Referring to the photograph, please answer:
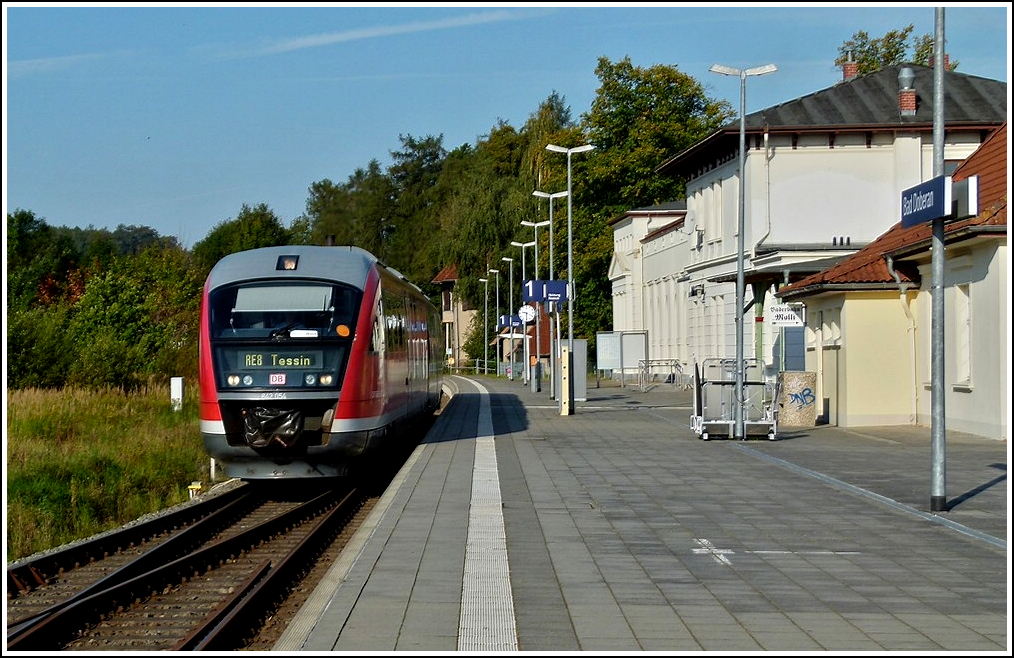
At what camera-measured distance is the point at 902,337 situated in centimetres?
2597

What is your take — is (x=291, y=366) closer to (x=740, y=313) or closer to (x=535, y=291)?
(x=740, y=313)

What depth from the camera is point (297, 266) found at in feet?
58.5

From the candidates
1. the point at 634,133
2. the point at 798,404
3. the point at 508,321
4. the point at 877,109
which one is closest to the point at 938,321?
the point at 798,404

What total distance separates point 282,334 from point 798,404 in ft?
44.4

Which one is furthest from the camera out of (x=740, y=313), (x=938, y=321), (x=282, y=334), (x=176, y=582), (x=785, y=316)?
(x=785, y=316)

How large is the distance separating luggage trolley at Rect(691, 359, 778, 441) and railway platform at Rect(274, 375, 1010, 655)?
3.62 meters

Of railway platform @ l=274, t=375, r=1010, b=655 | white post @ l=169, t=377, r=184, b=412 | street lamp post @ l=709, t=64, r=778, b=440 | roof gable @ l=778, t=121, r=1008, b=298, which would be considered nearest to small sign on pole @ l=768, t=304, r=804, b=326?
roof gable @ l=778, t=121, r=1008, b=298

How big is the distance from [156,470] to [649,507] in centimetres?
969

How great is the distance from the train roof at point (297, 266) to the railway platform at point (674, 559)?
9.28 ft

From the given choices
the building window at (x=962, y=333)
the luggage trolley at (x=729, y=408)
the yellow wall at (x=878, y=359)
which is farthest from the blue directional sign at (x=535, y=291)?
the building window at (x=962, y=333)

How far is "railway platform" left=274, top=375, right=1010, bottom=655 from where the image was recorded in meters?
7.24

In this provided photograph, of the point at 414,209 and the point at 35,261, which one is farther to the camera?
the point at 414,209

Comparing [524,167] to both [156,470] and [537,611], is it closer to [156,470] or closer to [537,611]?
[156,470]

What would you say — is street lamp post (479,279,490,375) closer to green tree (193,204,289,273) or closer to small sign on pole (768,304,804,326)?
green tree (193,204,289,273)
